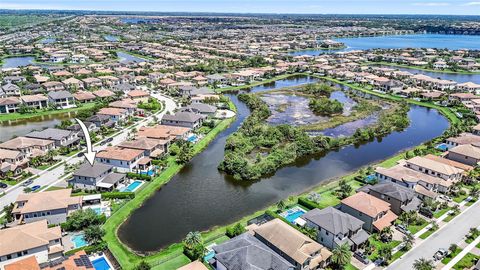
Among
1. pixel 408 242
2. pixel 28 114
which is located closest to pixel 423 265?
pixel 408 242

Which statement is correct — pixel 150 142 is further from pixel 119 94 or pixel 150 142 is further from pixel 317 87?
pixel 317 87

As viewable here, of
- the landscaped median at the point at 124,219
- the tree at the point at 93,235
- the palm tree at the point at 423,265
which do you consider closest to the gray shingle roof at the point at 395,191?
the palm tree at the point at 423,265

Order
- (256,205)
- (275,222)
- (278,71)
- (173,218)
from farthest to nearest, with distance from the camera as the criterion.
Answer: (278,71) → (256,205) → (173,218) → (275,222)

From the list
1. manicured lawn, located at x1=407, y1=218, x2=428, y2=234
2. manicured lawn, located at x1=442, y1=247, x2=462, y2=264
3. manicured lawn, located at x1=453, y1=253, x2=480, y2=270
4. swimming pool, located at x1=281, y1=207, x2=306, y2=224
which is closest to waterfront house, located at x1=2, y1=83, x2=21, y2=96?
swimming pool, located at x1=281, y1=207, x2=306, y2=224

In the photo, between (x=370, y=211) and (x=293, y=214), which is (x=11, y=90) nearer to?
(x=293, y=214)

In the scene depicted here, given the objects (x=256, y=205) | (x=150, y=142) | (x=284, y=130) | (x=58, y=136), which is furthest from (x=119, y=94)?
(x=256, y=205)

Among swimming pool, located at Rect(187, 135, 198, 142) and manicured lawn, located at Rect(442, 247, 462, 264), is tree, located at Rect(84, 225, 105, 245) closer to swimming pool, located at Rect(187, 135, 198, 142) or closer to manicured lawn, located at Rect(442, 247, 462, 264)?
swimming pool, located at Rect(187, 135, 198, 142)
